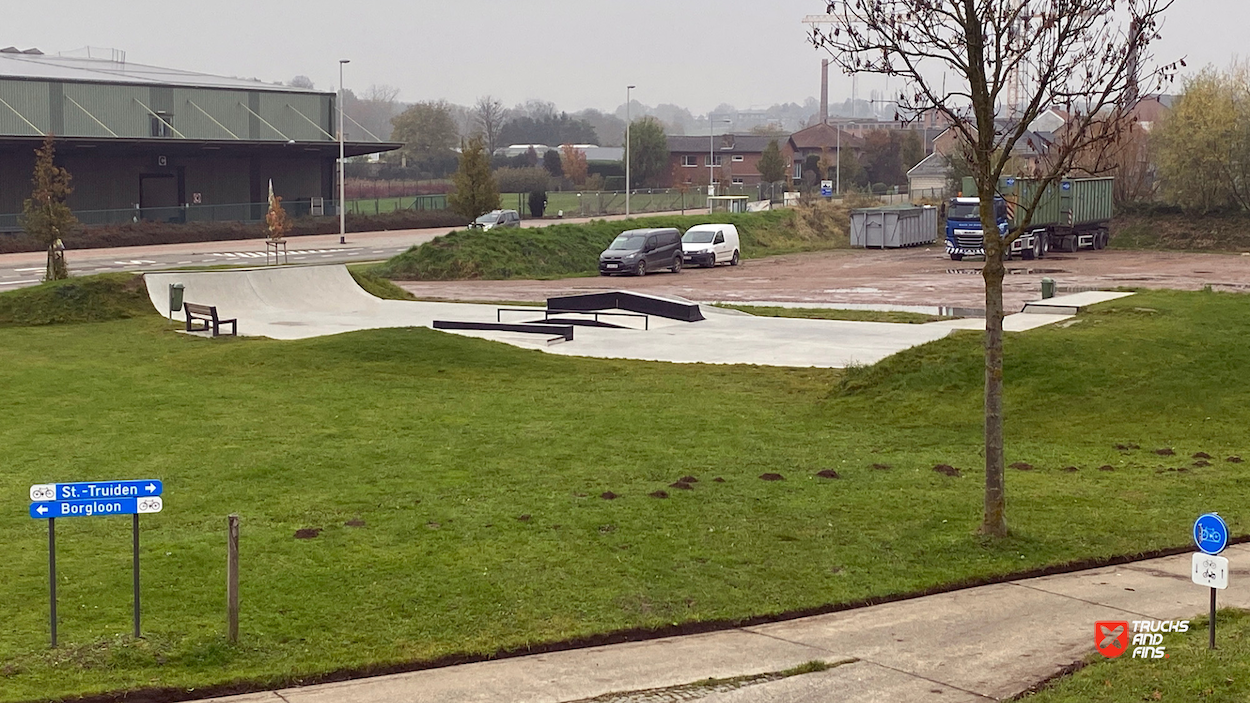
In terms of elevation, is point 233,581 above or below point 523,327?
below

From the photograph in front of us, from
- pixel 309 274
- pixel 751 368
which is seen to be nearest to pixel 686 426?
pixel 751 368

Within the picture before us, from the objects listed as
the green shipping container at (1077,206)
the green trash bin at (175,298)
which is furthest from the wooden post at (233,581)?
the green shipping container at (1077,206)

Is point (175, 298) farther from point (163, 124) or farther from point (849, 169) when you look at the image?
point (849, 169)

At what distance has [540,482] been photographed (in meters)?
13.1

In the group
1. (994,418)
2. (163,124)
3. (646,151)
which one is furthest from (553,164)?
(994,418)

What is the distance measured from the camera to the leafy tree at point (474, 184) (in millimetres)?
56750

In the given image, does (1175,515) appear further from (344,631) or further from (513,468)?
(344,631)

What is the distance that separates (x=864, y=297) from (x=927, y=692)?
30.6m

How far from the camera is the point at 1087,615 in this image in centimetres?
907

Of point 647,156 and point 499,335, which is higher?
point 647,156

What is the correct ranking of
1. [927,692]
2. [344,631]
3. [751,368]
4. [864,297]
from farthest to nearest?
[864,297]
[751,368]
[344,631]
[927,692]

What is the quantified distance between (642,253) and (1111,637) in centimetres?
3932

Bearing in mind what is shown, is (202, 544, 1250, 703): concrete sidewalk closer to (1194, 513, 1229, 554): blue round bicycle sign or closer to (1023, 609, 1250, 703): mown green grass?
(1023, 609, 1250, 703): mown green grass

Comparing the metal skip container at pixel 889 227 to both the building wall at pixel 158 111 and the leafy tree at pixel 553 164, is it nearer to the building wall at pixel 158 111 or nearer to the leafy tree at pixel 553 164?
the building wall at pixel 158 111
